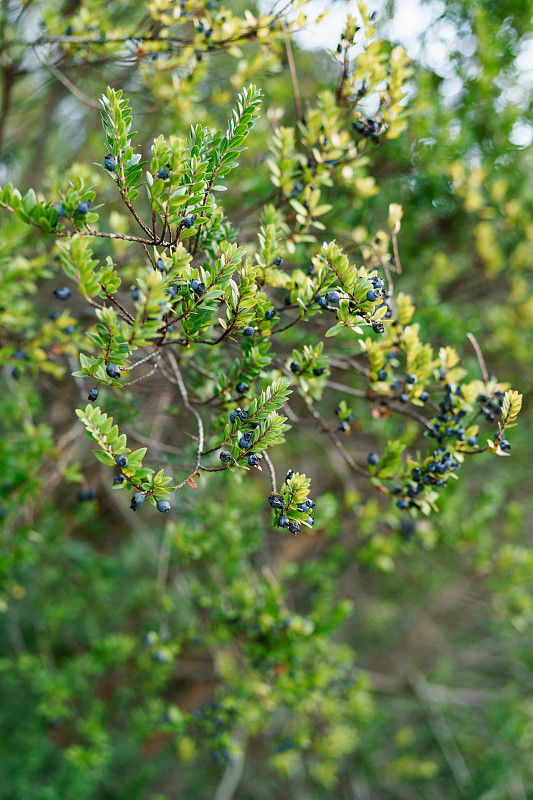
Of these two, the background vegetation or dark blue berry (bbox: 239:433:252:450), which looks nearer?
dark blue berry (bbox: 239:433:252:450)

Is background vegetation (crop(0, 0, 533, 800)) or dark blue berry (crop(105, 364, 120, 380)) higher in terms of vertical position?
dark blue berry (crop(105, 364, 120, 380))

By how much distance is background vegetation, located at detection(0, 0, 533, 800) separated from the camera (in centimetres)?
149

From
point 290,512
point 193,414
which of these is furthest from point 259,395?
point 290,512

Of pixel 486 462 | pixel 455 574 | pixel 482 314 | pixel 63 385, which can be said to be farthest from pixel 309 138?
pixel 455 574

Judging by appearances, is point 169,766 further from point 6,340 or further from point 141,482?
point 141,482

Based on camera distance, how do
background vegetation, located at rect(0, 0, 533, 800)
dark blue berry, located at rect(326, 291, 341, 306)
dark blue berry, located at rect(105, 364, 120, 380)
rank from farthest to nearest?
background vegetation, located at rect(0, 0, 533, 800) → dark blue berry, located at rect(326, 291, 341, 306) → dark blue berry, located at rect(105, 364, 120, 380)

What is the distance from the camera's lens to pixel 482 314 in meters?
3.82

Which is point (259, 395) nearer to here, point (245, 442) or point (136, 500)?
point (245, 442)

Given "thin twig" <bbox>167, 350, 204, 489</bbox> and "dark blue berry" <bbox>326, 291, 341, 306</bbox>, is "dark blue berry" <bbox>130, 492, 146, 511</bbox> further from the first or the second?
"dark blue berry" <bbox>326, 291, 341, 306</bbox>

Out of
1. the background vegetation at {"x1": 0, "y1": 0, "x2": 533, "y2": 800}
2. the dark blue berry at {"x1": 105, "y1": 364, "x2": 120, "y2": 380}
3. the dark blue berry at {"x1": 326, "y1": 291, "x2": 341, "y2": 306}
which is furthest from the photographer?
the background vegetation at {"x1": 0, "y1": 0, "x2": 533, "y2": 800}

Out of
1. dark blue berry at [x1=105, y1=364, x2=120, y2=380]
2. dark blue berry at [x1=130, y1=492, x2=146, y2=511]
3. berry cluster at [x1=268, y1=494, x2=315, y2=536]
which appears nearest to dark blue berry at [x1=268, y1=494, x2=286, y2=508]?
berry cluster at [x1=268, y1=494, x2=315, y2=536]

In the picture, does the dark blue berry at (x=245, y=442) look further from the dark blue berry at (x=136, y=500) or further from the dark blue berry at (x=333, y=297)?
the dark blue berry at (x=333, y=297)

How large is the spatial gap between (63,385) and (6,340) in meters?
0.98

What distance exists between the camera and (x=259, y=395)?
4.62ft
